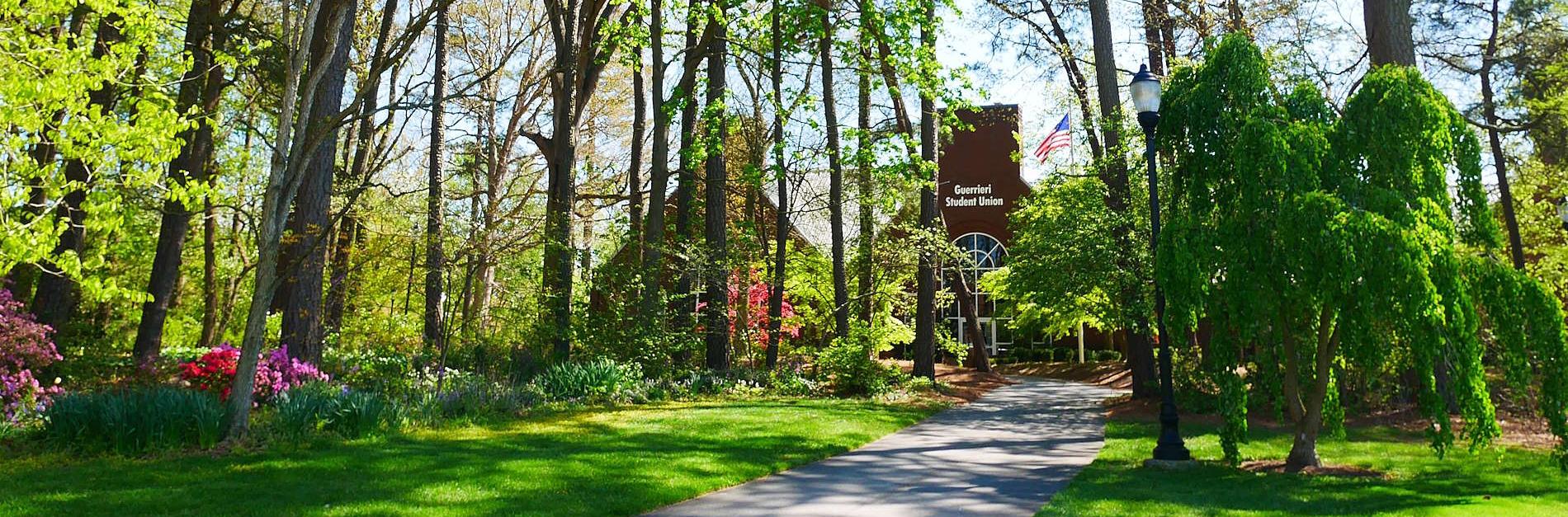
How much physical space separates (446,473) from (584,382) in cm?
719

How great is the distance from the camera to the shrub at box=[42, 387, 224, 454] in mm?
8781

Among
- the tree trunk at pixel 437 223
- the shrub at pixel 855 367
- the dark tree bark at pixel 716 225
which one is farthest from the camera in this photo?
the dark tree bark at pixel 716 225

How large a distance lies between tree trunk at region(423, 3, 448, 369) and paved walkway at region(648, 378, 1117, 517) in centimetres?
659

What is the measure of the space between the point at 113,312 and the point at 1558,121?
111ft

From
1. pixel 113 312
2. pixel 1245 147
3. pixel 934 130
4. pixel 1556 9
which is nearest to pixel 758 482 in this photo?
pixel 1245 147

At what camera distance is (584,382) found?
15523 mm

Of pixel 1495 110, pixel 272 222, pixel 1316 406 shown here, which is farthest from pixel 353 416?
pixel 1495 110

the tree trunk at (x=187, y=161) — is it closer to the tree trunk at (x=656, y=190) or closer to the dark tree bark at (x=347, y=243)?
the dark tree bark at (x=347, y=243)

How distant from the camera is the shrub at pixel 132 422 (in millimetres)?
8781

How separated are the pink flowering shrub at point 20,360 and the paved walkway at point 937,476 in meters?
8.03

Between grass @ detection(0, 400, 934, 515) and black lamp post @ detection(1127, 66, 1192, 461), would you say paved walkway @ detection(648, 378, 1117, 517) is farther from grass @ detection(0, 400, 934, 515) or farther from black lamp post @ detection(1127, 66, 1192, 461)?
black lamp post @ detection(1127, 66, 1192, 461)

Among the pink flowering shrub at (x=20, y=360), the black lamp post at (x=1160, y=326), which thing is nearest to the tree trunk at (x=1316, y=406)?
the black lamp post at (x=1160, y=326)

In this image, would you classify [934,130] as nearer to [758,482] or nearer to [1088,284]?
[1088,284]

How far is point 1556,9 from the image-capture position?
64.3ft
